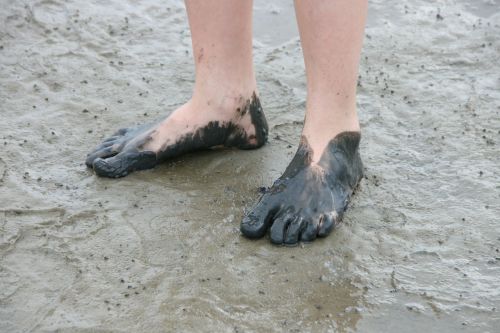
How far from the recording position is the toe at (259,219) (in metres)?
2.23

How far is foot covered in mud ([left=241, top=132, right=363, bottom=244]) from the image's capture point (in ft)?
7.35

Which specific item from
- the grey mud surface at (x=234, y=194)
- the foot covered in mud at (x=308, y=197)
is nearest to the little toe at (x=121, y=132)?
the grey mud surface at (x=234, y=194)

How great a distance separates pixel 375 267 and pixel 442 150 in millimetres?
731

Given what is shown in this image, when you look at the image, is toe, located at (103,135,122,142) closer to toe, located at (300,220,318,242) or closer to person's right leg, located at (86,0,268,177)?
person's right leg, located at (86,0,268,177)

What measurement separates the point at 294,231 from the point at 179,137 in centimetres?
60

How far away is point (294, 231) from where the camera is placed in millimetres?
2230

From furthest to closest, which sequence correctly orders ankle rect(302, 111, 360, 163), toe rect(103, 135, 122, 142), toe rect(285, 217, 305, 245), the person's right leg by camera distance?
toe rect(103, 135, 122, 142)
the person's right leg
ankle rect(302, 111, 360, 163)
toe rect(285, 217, 305, 245)

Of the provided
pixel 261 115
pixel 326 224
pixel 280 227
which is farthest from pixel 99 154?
pixel 326 224

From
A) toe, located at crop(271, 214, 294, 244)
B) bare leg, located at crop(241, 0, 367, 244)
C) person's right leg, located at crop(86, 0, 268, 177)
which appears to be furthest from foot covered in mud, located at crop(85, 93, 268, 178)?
toe, located at crop(271, 214, 294, 244)

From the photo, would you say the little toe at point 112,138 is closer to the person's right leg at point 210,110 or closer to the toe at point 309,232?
the person's right leg at point 210,110

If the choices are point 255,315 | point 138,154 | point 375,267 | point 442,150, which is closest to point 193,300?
point 255,315

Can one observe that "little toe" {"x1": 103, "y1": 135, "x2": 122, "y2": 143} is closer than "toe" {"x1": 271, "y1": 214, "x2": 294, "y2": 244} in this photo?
No

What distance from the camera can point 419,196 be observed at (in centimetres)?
245

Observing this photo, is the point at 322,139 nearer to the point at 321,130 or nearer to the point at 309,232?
the point at 321,130
